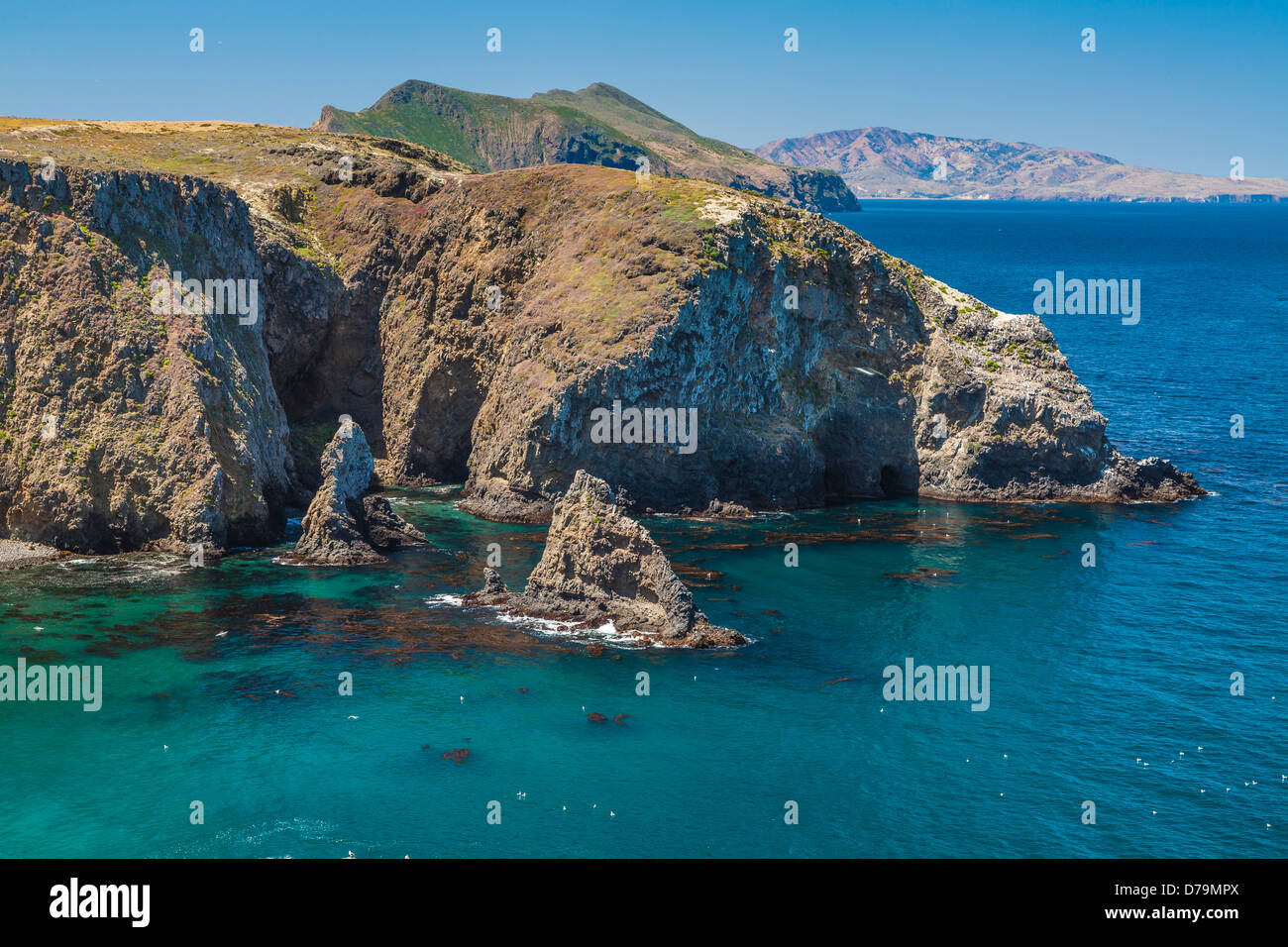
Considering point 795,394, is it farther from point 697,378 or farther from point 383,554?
point 383,554

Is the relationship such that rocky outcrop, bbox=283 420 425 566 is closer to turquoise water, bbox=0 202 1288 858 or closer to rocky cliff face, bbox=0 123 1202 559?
turquoise water, bbox=0 202 1288 858

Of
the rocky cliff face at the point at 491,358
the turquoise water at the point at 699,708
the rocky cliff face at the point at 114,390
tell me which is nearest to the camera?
the turquoise water at the point at 699,708

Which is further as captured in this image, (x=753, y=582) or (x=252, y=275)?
(x=252, y=275)

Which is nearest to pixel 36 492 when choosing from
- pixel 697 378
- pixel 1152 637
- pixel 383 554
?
pixel 383 554

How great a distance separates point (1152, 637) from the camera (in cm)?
5878

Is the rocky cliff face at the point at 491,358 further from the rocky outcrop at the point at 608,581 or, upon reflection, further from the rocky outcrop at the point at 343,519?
the rocky outcrop at the point at 608,581

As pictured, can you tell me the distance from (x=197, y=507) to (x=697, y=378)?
116 feet

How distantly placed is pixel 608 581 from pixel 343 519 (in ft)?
65.8

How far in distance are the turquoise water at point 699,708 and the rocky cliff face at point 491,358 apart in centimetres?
622

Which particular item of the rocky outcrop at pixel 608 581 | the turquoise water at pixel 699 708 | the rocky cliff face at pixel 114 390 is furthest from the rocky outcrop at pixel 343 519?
the rocky outcrop at pixel 608 581

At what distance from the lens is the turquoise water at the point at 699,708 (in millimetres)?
39750
